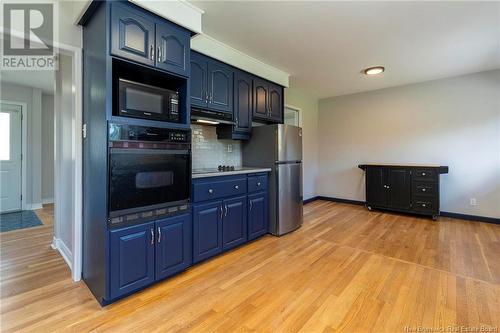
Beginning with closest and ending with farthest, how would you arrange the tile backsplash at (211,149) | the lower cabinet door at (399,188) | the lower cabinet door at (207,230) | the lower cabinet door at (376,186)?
the lower cabinet door at (207,230) → the tile backsplash at (211,149) → the lower cabinet door at (399,188) → the lower cabinet door at (376,186)

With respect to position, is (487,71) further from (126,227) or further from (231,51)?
(126,227)

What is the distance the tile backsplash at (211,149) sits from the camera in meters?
3.07

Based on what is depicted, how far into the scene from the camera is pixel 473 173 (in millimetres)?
3939

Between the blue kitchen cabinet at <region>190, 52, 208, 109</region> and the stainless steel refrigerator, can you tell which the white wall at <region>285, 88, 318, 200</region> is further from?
the blue kitchen cabinet at <region>190, 52, 208, 109</region>

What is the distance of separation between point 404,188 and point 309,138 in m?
2.17

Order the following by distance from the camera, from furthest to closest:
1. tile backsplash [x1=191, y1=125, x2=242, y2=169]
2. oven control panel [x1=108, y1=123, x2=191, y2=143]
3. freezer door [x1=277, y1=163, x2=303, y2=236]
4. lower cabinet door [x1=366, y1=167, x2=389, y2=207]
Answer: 1. lower cabinet door [x1=366, y1=167, x2=389, y2=207]
2. freezer door [x1=277, y1=163, x2=303, y2=236]
3. tile backsplash [x1=191, y1=125, x2=242, y2=169]
4. oven control panel [x1=108, y1=123, x2=191, y2=143]

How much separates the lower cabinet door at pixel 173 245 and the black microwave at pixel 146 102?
89 cm

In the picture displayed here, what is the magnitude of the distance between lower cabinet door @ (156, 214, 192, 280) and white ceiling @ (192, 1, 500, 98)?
199cm

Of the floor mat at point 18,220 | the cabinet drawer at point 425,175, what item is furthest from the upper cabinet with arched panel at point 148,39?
the cabinet drawer at point 425,175

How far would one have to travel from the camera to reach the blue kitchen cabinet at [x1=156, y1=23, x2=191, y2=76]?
194 cm

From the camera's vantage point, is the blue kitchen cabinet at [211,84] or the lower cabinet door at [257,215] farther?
the lower cabinet door at [257,215]

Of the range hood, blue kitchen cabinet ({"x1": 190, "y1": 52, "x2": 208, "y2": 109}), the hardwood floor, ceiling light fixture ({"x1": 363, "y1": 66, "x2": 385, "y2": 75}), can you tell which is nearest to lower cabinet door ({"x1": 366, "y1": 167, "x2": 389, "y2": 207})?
the hardwood floor

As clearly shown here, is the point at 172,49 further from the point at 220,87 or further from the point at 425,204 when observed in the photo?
the point at 425,204

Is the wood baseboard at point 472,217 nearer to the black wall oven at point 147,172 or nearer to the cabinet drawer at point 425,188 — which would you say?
the cabinet drawer at point 425,188
